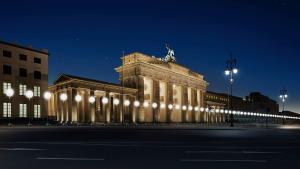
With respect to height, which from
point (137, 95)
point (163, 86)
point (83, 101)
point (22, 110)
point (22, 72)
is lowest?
point (22, 110)

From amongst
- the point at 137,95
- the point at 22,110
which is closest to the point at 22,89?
the point at 22,110

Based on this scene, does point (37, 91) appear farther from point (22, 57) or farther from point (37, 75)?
point (22, 57)

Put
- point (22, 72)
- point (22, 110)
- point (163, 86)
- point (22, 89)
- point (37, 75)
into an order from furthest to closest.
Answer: point (163, 86) → point (37, 75) → point (22, 72) → point (22, 89) → point (22, 110)

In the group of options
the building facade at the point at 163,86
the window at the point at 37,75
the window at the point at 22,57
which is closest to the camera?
the window at the point at 22,57

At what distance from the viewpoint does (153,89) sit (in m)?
88.0

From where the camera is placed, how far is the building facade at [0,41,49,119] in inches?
2111

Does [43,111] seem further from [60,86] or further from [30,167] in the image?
[30,167]

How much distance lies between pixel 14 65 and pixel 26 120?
383 inches

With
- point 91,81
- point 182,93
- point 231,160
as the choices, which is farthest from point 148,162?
point 182,93

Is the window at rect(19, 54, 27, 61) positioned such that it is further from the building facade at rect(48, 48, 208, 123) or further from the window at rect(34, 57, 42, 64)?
the building facade at rect(48, 48, 208, 123)

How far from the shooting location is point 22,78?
186ft

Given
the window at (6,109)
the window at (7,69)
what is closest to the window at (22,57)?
the window at (7,69)

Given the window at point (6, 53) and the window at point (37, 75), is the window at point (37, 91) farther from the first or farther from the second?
the window at point (6, 53)

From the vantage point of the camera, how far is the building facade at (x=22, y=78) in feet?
176
